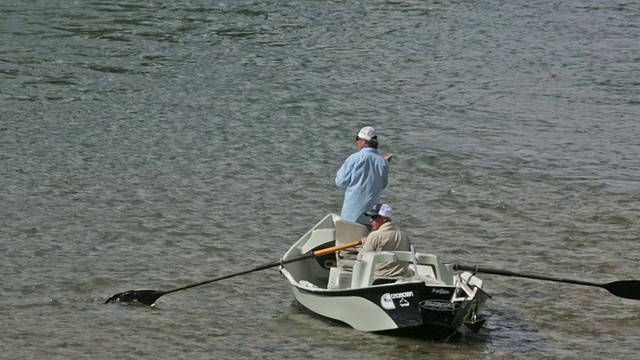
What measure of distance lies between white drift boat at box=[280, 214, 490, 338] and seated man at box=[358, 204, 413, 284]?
0.09 m

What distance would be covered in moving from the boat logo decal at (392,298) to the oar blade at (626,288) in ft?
9.68

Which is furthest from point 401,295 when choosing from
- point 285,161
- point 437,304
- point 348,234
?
point 285,161

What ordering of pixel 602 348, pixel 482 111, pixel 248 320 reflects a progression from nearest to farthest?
pixel 602 348 < pixel 248 320 < pixel 482 111

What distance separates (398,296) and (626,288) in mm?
3281

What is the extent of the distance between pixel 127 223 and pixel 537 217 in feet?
22.2

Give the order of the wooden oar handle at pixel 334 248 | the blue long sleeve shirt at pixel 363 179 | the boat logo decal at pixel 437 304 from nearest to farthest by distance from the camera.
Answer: the boat logo decal at pixel 437 304 < the wooden oar handle at pixel 334 248 < the blue long sleeve shirt at pixel 363 179

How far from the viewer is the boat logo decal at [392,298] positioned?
14.0 meters

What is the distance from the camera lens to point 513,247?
64.2 feet

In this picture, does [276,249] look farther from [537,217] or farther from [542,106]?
[542,106]

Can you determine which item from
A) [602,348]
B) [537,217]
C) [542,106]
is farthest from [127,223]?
A: [542,106]

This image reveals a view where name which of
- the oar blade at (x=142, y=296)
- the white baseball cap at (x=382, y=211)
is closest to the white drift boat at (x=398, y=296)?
the white baseball cap at (x=382, y=211)

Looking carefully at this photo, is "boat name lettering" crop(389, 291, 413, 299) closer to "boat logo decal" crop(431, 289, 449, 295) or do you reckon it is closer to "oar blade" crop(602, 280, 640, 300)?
"boat logo decal" crop(431, 289, 449, 295)

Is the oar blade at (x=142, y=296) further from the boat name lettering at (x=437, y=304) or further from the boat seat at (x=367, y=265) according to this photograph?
the boat name lettering at (x=437, y=304)

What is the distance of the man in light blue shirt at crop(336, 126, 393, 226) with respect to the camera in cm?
1579
